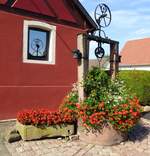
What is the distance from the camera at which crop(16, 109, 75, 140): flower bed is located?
776 centimetres

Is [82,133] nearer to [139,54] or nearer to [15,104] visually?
[15,104]

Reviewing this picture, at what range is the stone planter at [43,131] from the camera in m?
7.73

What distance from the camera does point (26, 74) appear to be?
10.9 meters

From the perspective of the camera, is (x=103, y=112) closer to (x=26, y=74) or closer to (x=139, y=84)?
(x=26, y=74)

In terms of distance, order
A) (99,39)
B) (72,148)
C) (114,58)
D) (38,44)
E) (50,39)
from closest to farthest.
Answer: (72,148) → (99,39) → (114,58) → (38,44) → (50,39)

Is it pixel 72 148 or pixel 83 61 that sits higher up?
pixel 83 61

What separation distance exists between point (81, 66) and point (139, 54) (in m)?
38.9

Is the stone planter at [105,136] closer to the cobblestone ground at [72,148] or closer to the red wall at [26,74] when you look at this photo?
the cobblestone ground at [72,148]

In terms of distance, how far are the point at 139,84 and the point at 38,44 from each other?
5303 millimetres

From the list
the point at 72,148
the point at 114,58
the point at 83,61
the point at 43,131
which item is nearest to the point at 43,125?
the point at 43,131

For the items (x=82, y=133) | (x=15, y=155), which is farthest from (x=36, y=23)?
(x=15, y=155)

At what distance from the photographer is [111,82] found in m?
8.62

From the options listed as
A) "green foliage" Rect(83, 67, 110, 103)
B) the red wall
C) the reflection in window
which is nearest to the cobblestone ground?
"green foliage" Rect(83, 67, 110, 103)

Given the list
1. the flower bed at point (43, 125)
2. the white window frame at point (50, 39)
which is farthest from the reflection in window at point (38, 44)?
the flower bed at point (43, 125)
